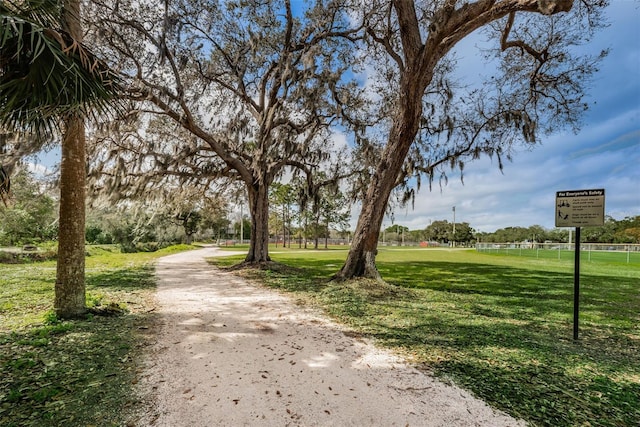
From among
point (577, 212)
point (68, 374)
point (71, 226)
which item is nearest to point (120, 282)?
point (71, 226)

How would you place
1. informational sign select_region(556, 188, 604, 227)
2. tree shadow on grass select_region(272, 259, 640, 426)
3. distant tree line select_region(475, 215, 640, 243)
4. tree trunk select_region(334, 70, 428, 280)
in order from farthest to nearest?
distant tree line select_region(475, 215, 640, 243)
tree trunk select_region(334, 70, 428, 280)
informational sign select_region(556, 188, 604, 227)
tree shadow on grass select_region(272, 259, 640, 426)

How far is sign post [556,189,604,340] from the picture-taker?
13.8ft

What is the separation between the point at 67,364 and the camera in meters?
3.12

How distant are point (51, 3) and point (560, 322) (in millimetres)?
7974

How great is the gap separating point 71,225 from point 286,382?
4089 mm

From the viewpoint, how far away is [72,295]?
15.2 feet

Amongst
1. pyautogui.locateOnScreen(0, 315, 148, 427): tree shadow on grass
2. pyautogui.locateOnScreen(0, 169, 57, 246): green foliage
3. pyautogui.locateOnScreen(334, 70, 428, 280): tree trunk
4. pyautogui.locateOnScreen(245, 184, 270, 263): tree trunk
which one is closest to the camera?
pyautogui.locateOnScreen(0, 315, 148, 427): tree shadow on grass

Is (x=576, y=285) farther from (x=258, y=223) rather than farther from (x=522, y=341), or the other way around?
(x=258, y=223)

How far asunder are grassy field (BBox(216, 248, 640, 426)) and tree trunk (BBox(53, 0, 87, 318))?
4010 mm

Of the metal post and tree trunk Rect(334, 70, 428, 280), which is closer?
the metal post

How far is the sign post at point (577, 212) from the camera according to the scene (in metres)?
4.19

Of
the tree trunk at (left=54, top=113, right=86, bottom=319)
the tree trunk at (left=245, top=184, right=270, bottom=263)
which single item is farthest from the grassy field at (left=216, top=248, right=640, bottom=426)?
the tree trunk at (left=54, top=113, right=86, bottom=319)

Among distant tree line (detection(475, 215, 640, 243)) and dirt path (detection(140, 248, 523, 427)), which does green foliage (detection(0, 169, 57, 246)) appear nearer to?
dirt path (detection(140, 248, 523, 427))

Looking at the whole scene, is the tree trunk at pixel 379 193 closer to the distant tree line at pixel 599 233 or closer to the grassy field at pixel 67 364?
the grassy field at pixel 67 364
